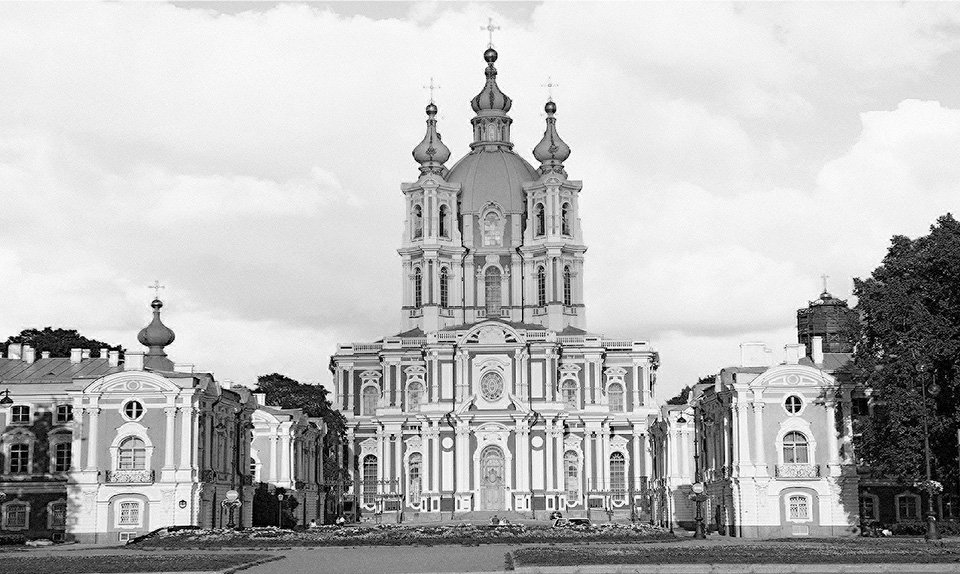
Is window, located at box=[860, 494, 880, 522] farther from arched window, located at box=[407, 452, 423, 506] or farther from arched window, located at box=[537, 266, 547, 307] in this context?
arched window, located at box=[537, 266, 547, 307]

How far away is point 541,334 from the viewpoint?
106062 millimetres

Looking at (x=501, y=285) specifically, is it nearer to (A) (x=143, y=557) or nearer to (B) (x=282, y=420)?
(B) (x=282, y=420)

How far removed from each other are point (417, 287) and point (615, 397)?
17424 mm

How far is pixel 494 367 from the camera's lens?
104750 mm

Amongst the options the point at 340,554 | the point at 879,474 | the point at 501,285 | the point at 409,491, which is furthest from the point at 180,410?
the point at 501,285

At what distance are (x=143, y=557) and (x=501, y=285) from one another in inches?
2812

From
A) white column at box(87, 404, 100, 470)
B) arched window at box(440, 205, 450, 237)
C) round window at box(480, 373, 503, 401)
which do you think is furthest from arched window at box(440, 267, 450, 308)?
A: white column at box(87, 404, 100, 470)

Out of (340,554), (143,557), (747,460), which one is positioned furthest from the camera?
(747,460)

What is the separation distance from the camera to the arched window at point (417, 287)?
11370cm

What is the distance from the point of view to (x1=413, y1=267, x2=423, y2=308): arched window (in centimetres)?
11370

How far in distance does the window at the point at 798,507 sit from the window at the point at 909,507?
18.0ft

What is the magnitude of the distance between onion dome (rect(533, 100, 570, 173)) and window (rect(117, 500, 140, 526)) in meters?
58.7

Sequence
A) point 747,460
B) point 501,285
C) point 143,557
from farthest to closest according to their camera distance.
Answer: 1. point 501,285
2. point 747,460
3. point 143,557

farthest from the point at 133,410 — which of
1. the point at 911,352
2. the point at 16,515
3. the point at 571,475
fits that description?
the point at 571,475
